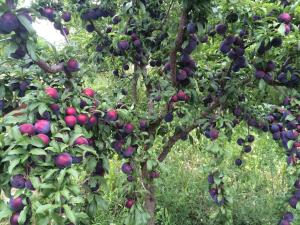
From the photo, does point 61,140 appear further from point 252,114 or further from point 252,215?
point 252,215

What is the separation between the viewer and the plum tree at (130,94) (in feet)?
4.03

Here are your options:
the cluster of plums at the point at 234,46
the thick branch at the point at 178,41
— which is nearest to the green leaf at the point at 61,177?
the thick branch at the point at 178,41

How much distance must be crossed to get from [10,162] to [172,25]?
1073 mm

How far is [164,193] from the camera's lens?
3.48 meters

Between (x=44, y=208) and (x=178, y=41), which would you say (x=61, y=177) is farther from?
(x=178, y=41)

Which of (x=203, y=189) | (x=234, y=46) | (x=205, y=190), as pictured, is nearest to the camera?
(x=234, y=46)

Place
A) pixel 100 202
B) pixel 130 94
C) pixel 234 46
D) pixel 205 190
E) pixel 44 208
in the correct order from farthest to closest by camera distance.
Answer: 1. pixel 205 190
2. pixel 130 94
3. pixel 234 46
4. pixel 100 202
5. pixel 44 208

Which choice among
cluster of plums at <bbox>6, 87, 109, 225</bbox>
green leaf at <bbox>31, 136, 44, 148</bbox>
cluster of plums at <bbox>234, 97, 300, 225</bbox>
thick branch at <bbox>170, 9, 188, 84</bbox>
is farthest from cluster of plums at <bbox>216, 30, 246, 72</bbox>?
green leaf at <bbox>31, 136, 44, 148</bbox>

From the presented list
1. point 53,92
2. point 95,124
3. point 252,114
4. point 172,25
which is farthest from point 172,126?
point 53,92

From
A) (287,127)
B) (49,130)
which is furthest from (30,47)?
(287,127)

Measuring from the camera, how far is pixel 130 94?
109 inches

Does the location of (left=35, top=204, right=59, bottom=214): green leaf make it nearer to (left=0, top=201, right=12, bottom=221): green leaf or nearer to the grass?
(left=0, top=201, right=12, bottom=221): green leaf

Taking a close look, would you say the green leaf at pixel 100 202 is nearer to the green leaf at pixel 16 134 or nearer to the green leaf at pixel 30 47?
the green leaf at pixel 16 134

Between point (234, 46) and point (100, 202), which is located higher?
point (234, 46)
